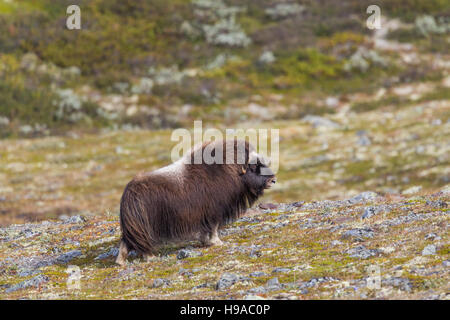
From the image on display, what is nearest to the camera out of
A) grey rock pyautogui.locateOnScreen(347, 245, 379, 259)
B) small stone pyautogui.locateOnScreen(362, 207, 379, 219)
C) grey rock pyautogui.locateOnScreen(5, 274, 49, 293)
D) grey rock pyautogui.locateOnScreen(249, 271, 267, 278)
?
grey rock pyautogui.locateOnScreen(249, 271, 267, 278)

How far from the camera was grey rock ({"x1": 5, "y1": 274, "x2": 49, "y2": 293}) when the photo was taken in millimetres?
9797

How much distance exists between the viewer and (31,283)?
994cm

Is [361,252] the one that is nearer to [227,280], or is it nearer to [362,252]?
[362,252]

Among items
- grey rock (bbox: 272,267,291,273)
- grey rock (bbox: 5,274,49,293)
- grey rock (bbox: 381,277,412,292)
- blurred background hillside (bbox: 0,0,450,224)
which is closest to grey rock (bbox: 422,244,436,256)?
grey rock (bbox: 381,277,412,292)

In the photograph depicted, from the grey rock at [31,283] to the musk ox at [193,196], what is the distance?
1.45 m

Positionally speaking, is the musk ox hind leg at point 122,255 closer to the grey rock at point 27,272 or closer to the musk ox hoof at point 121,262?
the musk ox hoof at point 121,262

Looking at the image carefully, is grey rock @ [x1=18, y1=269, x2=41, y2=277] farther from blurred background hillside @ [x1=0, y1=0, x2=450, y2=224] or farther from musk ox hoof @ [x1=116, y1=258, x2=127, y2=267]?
blurred background hillside @ [x1=0, y1=0, x2=450, y2=224]

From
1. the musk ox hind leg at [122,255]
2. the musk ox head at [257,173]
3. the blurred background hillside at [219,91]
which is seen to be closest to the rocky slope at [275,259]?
the musk ox hind leg at [122,255]

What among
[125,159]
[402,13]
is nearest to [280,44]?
[402,13]

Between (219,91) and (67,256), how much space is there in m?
36.9

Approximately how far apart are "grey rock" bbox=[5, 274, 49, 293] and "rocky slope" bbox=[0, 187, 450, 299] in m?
0.02

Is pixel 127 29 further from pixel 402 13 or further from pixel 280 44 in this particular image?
pixel 402 13

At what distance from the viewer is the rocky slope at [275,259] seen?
7.89m

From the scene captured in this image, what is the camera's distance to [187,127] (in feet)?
141
